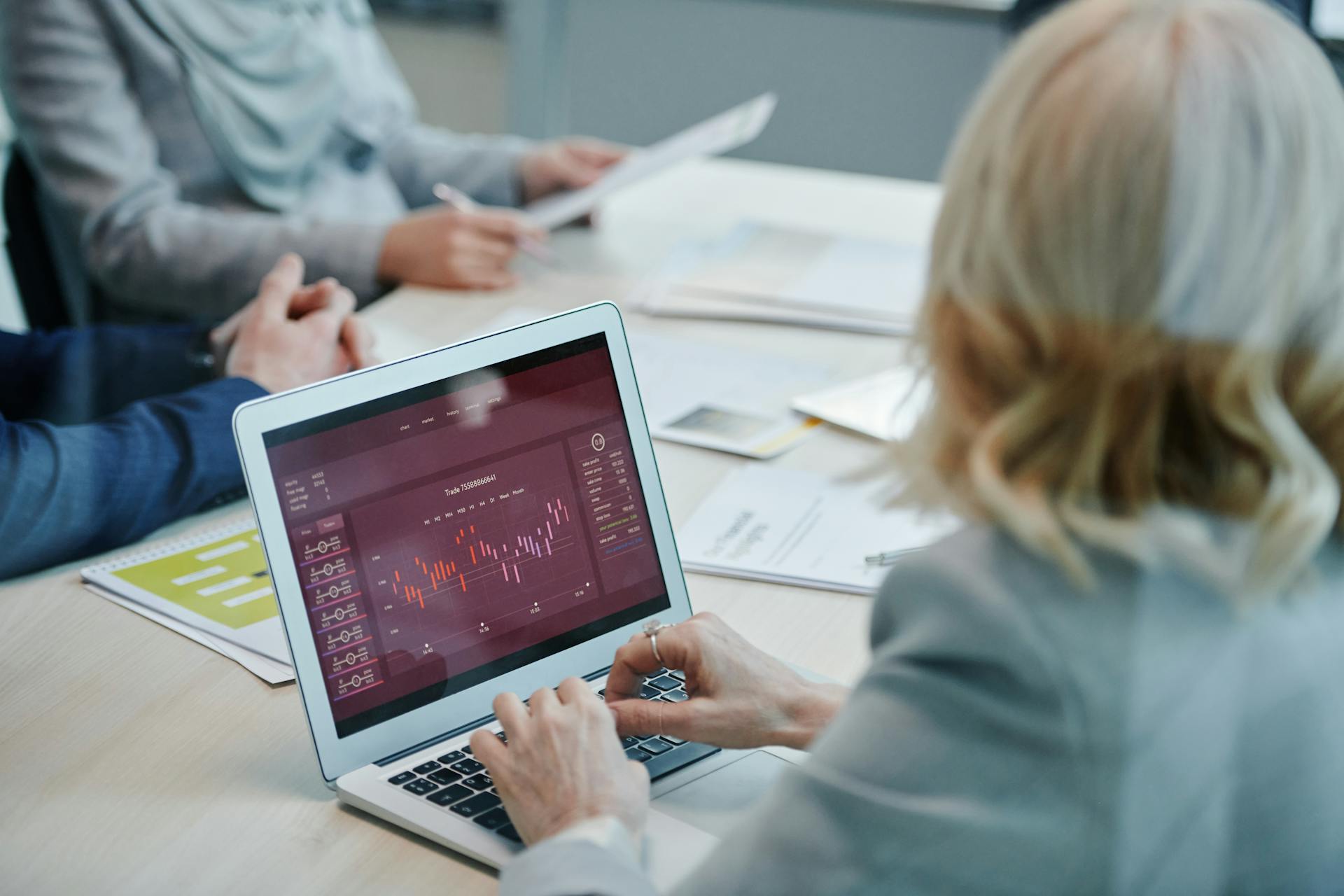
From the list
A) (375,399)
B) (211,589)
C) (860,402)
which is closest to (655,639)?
(375,399)

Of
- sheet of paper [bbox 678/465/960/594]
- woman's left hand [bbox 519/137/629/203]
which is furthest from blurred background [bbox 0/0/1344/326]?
sheet of paper [bbox 678/465/960/594]

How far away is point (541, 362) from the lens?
766 millimetres

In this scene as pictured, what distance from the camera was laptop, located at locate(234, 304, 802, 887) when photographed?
0.67 m

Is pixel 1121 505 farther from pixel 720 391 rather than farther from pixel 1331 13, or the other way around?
pixel 1331 13

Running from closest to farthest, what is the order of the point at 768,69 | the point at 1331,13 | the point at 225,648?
the point at 225,648 → the point at 1331,13 → the point at 768,69

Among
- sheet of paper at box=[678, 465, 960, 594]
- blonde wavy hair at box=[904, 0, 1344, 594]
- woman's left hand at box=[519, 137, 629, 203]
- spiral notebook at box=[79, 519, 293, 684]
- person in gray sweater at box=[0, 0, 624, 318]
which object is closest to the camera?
blonde wavy hair at box=[904, 0, 1344, 594]

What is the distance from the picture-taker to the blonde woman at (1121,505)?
47 cm

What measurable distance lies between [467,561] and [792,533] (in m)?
0.34

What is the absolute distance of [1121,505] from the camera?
491mm

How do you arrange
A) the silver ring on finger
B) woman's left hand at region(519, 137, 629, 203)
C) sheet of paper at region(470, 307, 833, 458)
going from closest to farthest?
the silver ring on finger < sheet of paper at region(470, 307, 833, 458) < woman's left hand at region(519, 137, 629, 203)

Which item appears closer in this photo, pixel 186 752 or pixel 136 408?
pixel 186 752

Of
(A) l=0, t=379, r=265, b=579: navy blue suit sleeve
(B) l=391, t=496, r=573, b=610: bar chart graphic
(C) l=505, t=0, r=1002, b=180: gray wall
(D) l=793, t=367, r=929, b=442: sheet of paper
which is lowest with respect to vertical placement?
(D) l=793, t=367, r=929, b=442: sheet of paper

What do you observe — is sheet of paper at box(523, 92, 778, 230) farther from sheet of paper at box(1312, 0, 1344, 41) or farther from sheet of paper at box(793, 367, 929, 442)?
sheet of paper at box(1312, 0, 1344, 41)

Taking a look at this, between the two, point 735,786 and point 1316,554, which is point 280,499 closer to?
point 735,786
